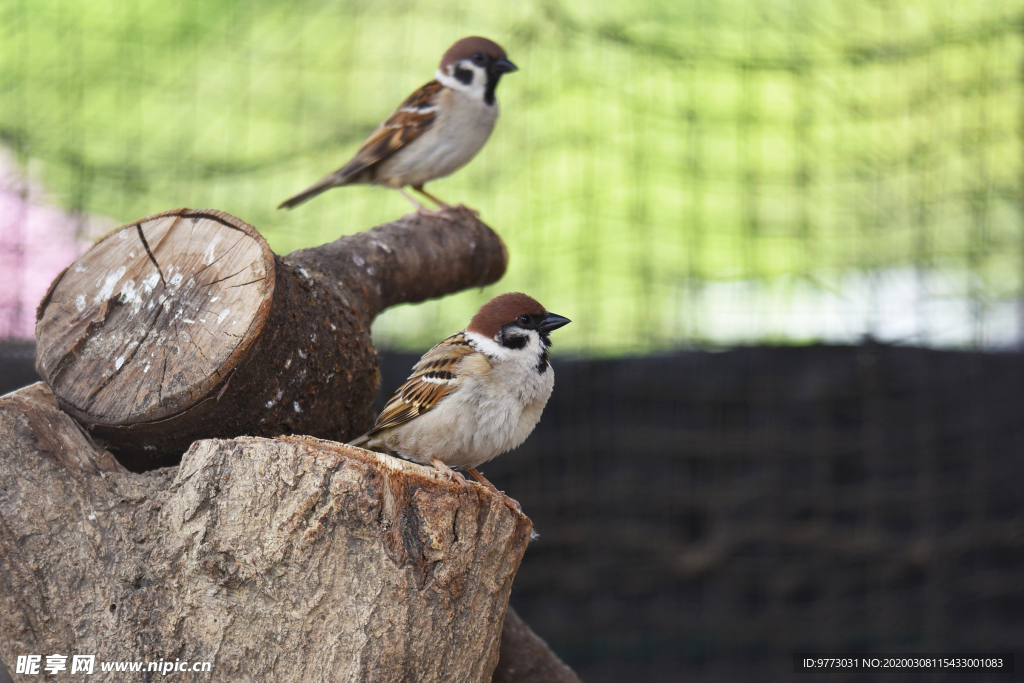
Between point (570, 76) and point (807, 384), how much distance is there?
178cm

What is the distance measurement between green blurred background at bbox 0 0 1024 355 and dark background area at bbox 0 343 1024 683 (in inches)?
7.9

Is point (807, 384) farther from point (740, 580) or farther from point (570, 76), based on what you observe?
point (570, 76)

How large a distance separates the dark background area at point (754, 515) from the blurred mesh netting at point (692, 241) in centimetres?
1

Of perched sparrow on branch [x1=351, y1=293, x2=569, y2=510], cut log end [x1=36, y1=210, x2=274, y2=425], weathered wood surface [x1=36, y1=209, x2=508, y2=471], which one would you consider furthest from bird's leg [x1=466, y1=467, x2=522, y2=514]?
cut log end [x1=36, y1=210, x2=274, y2=425]

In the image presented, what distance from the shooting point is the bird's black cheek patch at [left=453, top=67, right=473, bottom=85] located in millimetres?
3650

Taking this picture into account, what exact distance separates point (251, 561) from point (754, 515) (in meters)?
3.07

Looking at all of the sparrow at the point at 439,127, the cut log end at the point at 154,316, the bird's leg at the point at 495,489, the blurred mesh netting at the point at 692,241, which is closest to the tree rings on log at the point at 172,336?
the cut log end at the point at 154,316

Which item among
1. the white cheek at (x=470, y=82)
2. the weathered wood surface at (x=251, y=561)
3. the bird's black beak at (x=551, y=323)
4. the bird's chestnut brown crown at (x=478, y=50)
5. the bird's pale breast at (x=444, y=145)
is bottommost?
the weathered wood surface at (x=251, y=561)

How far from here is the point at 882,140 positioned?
443cm

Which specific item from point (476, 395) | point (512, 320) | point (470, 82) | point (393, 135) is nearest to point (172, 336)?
point (476, 395)

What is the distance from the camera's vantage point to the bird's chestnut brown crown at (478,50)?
3.60 metres

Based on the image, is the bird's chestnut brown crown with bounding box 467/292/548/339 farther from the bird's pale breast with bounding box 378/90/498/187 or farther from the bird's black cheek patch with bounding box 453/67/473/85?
the bird's black cheek patch with bounding box 453/67/473/85

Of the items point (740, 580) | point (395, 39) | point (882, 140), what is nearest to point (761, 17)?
point (882, 140)

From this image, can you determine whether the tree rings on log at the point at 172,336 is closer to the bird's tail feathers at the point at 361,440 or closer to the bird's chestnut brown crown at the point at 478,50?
the bird's tail feathers at the point at 361,440
